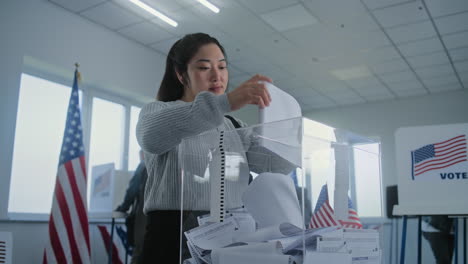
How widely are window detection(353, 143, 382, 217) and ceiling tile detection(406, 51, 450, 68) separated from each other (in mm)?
5696

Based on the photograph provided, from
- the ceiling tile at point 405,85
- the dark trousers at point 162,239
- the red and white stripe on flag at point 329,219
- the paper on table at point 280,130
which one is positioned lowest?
the dark trousers at point 162,239

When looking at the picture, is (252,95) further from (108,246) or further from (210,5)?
(108,246)

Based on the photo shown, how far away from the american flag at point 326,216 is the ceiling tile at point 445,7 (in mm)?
4432

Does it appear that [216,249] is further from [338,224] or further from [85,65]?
[85,65]

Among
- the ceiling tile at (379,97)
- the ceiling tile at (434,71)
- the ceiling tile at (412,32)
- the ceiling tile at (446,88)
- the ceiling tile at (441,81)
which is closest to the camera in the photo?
the ceiling tile at (412,32)

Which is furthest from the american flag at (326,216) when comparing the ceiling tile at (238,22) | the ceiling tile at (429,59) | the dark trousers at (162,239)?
the ceiling tile at (429,59)

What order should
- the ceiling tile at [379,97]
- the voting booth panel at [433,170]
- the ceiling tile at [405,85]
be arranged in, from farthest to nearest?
the ceiling tile at [379,97]
the ceiling tile at [405,85]
the voting booth panel at [433,170]

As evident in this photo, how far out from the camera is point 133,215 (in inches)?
157

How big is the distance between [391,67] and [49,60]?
4.36 m

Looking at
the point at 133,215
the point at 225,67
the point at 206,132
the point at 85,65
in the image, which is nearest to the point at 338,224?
the point at 206,132

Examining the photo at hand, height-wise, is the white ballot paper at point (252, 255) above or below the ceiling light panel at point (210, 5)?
below

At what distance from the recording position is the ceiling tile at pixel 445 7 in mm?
4504

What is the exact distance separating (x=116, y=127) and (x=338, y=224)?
203 inches

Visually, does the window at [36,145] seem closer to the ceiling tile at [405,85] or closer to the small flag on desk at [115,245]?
the small flag on desk at [115,245]
